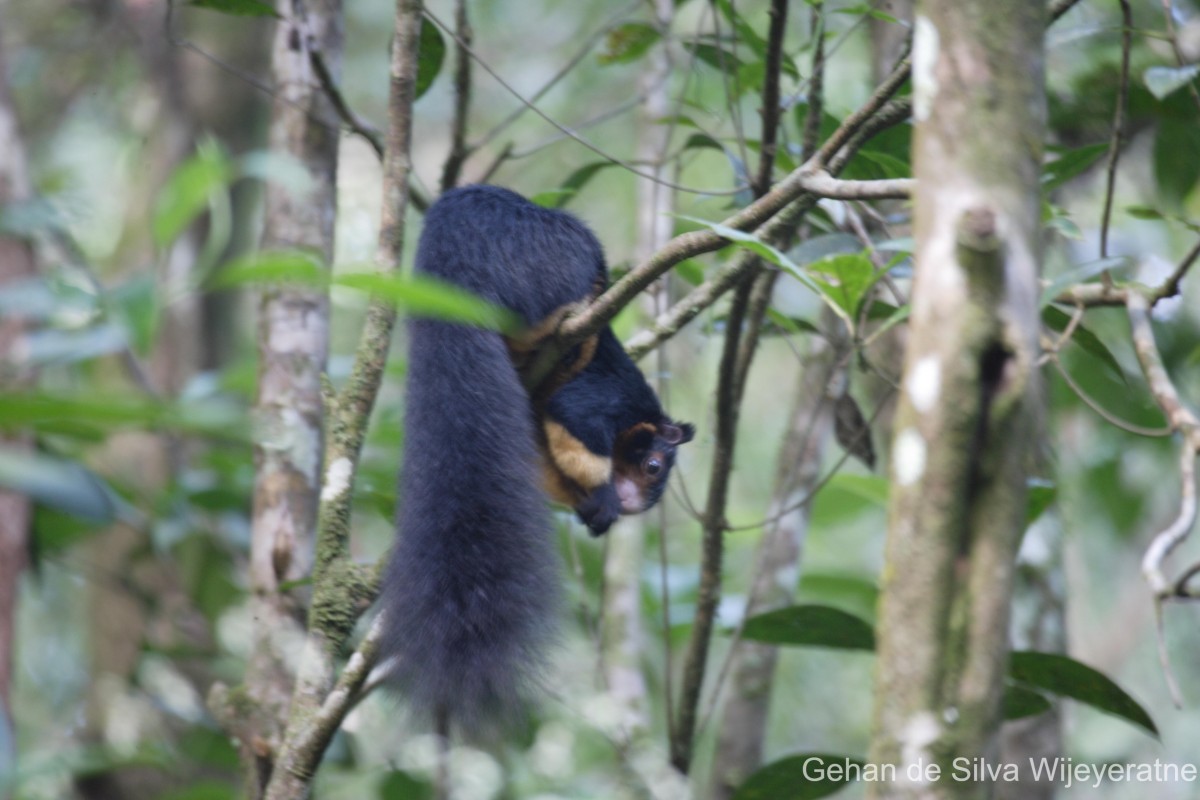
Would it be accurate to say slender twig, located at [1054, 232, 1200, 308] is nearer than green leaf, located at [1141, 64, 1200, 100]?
Yes

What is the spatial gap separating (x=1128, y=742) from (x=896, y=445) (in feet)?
15.8

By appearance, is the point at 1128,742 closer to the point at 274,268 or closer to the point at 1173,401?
the point at 1173,401

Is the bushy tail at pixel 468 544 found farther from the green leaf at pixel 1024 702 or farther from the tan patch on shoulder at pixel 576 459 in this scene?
the green leaf at pixel 1024 702

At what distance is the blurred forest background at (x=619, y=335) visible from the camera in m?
2.40

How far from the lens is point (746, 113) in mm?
5332

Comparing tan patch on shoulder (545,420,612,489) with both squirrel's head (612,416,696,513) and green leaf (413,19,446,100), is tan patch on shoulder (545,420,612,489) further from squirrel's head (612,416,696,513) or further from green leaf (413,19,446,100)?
green leaf (413,19,446,100)

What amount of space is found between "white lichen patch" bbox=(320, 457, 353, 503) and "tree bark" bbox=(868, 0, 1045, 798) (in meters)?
1.18

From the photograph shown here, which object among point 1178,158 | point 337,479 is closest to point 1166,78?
point 1178,158

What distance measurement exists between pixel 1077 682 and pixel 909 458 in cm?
125

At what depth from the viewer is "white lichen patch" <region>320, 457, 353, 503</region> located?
208 cm

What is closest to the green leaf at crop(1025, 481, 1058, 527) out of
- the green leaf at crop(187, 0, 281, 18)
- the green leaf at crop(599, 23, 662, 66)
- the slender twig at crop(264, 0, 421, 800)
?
the slender twig at crop(264, 0, 421, 800)

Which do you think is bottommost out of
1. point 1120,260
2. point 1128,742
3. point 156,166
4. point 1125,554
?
point 1128,742

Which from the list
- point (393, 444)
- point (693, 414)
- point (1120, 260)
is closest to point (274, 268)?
point (1120, 260)

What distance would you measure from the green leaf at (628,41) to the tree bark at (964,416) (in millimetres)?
1842
